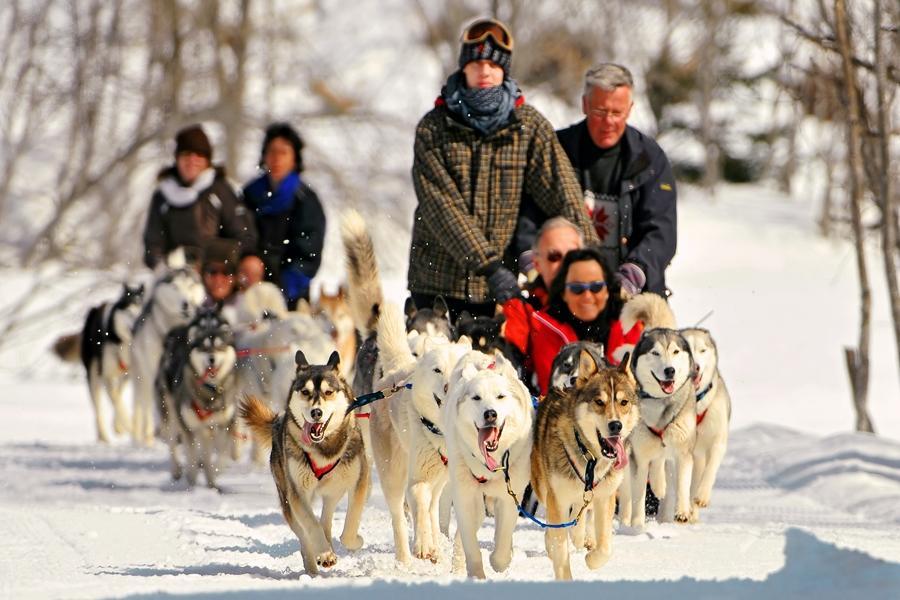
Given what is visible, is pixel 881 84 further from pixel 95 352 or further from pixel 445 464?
pixel 95 352

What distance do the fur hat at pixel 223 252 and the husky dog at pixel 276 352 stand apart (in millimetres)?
788

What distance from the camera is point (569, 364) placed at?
5.79 meters

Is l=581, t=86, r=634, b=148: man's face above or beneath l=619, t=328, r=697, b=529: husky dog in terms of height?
above

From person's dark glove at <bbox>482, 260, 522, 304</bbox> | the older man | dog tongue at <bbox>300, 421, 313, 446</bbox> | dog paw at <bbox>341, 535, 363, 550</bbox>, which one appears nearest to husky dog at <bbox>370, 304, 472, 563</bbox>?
dog paw at <bbox>341, 535, 363, 550</bbox>

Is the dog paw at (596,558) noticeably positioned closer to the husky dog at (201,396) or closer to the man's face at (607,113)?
the man's face at (607,113)

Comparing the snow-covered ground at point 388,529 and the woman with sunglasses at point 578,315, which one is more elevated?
the woman with sunglasses at point 578,315

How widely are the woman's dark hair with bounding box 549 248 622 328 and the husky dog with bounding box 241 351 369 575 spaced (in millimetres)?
1231

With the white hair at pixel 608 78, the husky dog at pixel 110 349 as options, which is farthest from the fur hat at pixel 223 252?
the white hair at pixel 608 78

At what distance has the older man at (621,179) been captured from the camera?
715cm

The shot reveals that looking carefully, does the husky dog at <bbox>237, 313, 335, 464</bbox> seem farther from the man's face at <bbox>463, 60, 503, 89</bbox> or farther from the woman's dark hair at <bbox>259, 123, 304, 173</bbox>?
the man's face at <bbox>463, 60, 503, 89</bbox>

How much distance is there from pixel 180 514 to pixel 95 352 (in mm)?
5115

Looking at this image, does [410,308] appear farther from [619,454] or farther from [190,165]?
[190,165]

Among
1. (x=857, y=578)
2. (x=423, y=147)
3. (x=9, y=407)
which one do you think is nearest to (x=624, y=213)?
(x=423, y=147)

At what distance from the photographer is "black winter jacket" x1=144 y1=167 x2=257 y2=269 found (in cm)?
1064
